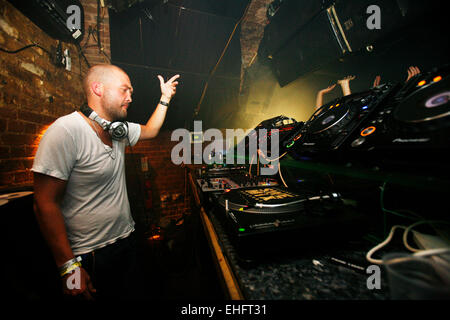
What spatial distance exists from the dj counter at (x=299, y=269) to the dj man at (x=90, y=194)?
1.17m

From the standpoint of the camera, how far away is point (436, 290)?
0.98ft

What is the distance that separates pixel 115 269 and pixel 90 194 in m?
0.69

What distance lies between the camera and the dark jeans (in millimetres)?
1298

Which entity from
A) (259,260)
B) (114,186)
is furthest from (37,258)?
(259,260)

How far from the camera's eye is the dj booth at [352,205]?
47 cm

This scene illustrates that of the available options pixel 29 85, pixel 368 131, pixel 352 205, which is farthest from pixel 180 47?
pixel 352 205

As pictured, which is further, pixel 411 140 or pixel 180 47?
pixel 180 47

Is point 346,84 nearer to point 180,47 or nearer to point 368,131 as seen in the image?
point 368,131

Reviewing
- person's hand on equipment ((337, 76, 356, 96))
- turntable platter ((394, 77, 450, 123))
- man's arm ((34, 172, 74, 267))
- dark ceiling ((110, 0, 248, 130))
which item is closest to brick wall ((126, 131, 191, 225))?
dark ceiling ((110, 0, 248, 130))

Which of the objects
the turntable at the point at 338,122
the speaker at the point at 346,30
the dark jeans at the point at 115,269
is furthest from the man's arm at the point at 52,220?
the speaker at the point at 346,30

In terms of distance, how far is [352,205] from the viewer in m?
0.90

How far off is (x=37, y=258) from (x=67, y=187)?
56 centimetres

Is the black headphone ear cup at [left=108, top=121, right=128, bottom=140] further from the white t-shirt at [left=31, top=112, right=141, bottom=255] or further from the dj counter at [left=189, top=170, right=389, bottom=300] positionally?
the dj counter at [left=189, top=170, right=389, bottom=300]

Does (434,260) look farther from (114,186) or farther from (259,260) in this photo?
(114,186)
